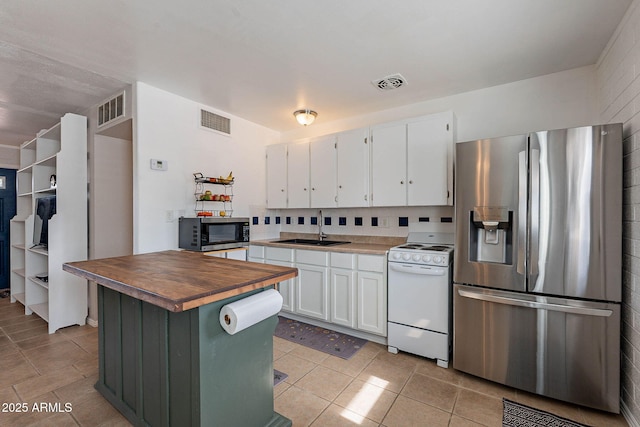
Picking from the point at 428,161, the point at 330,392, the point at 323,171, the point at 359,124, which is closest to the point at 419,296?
the point at 330,392

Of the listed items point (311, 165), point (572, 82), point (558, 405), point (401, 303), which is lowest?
point (558, 405)

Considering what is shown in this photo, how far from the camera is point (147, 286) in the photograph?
1.31 meters

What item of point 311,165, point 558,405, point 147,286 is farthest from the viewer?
point 311,165

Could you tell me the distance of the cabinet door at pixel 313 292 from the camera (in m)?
3.11

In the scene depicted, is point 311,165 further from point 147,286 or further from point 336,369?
point 147,286

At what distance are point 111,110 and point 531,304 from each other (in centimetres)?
404

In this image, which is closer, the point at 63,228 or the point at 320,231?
the point at 63,228

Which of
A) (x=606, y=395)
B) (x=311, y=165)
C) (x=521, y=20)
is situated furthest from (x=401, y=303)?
(x=521, y=20)

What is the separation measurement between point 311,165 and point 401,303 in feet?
6.28

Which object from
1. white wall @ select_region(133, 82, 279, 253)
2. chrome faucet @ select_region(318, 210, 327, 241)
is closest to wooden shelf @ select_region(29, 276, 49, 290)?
white wall @ select_region(133, 82, 279, 253)

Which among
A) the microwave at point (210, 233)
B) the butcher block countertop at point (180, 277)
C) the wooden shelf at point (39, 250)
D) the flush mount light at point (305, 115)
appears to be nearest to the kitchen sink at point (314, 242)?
the microwave at point (210, 233)

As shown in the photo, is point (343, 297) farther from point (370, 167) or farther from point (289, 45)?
point (289, 45)

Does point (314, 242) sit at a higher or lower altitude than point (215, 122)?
lower

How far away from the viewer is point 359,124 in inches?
143
